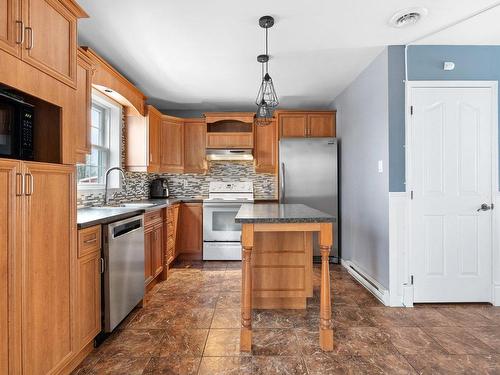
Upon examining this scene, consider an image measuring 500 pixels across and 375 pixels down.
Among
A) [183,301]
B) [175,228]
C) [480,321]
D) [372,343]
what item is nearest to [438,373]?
[372,343]

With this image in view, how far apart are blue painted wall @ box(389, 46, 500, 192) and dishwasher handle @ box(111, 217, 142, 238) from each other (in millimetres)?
2323

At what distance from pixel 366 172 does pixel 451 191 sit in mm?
822

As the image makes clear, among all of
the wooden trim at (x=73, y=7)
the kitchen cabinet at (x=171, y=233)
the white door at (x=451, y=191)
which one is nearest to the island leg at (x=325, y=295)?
the white door at (x=451, y=191)

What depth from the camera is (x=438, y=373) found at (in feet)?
5.67

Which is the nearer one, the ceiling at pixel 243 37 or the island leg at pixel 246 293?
the island leg at pixel 246 293

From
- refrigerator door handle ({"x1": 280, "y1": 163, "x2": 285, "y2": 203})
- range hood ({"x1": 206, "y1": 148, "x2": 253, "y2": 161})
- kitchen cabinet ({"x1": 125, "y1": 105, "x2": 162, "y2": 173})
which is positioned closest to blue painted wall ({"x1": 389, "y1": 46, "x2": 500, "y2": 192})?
refrigerator door handle ({"x1": 280, "y1": 163, "x2": 285, "y2": 203})

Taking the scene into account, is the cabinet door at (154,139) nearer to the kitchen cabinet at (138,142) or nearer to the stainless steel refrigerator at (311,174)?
the kitchen cabinet at (138,142)

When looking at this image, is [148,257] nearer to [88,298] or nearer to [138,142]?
[88,298]

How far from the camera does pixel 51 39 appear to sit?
1570 mm

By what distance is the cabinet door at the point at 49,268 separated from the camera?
4.60ft

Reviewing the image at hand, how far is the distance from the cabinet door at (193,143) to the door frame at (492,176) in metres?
3.05

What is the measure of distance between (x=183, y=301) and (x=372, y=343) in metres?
1.71

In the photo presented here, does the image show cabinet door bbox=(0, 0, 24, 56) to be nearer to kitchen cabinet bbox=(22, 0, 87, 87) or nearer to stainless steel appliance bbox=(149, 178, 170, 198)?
kitchen cabinet bbox=(22, 0, 87, 87)

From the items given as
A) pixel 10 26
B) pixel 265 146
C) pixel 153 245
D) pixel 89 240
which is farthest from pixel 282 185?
pixel 10 26
